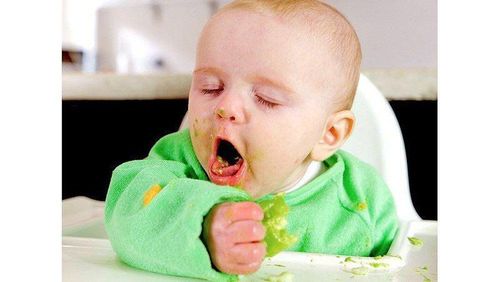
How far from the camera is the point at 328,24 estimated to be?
61 cm

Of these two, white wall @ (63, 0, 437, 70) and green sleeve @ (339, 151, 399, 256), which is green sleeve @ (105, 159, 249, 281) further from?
white wall @ (63, 0, 437, 70)

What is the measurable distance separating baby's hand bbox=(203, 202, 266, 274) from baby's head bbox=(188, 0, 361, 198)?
10 cm

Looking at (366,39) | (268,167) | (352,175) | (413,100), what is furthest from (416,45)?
(268,167)

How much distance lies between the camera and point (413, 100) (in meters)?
1.11

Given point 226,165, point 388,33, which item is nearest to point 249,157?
point 226,165

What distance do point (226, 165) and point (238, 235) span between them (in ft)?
0.45

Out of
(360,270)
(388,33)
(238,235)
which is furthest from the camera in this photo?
(388,33)

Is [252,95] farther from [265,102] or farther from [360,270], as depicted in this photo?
[360,270]

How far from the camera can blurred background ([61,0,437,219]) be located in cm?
106

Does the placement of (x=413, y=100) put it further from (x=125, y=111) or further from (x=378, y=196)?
(x=125, y=111)

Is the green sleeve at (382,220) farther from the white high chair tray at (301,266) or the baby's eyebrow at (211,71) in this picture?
the baby's eyebrow at (211,71)

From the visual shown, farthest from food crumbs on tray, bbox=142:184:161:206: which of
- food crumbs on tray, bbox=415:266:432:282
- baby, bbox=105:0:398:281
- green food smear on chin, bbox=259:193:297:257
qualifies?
food crumbs on tray, bbox=415:266:432:282

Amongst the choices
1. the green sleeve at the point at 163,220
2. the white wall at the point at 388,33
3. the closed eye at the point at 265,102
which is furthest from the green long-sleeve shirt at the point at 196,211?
the white wall at the point at 388,33
